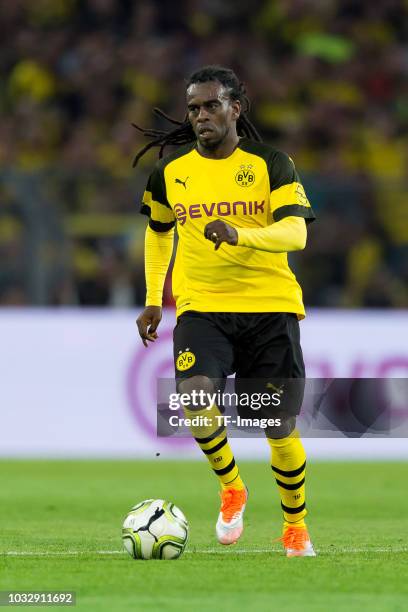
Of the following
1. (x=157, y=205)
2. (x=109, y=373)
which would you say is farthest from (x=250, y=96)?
(x=157, y=205)

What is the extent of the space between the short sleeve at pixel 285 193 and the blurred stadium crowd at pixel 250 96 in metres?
7.04

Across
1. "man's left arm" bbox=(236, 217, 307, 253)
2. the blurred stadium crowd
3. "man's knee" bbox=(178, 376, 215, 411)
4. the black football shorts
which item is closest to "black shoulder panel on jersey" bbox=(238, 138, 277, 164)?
"man's left arm" bbox=(236, 217, 307, 253)

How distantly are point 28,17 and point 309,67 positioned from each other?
12.1 feet

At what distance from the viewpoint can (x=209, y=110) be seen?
21.2ft

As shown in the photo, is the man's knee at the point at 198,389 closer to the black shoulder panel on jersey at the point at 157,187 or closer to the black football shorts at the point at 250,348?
the black football shorts at the point at 250,348

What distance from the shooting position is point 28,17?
17672 millimetres

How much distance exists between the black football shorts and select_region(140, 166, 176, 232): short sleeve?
2.00ft

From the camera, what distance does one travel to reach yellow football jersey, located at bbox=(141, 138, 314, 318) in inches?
256

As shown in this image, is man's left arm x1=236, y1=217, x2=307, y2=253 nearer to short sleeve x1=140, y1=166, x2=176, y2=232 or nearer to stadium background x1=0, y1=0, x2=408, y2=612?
short sleeve x1=140, y1=166, x2=176, y2=232

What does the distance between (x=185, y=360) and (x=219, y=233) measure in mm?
829

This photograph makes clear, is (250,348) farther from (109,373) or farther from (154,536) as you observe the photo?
(109,373)

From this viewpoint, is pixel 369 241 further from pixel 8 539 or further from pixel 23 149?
pixel 8 539

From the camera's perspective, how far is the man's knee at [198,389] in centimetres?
641

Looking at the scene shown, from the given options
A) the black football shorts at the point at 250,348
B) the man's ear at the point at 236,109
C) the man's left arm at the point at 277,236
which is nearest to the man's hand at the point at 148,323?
the black football shorts at the point at 250,348
